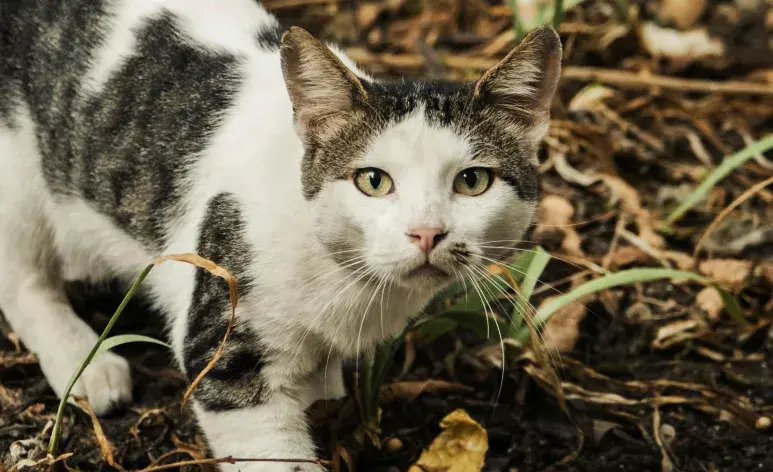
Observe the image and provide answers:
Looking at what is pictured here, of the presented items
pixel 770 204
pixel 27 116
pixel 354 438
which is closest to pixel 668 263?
pixel 770 204

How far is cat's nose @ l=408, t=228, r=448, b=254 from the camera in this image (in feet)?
5.78

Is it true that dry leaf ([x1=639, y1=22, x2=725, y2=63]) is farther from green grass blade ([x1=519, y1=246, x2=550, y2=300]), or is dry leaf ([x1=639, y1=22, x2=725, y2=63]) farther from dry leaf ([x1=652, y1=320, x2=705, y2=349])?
green grass blade ([x1=519, y1=246, x2=550, y2=300])

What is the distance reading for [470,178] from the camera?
6.32 ft

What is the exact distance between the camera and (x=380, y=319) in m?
2.14

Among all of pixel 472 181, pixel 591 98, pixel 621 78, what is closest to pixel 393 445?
pixel 472 181

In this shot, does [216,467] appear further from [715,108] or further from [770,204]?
[715,108]

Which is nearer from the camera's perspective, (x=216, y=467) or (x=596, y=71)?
(x=216, y=467)

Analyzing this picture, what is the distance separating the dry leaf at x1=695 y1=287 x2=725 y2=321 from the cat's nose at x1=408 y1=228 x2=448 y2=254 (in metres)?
1.47

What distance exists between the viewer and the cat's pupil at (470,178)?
1.92m

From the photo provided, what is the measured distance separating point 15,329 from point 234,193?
95 centimetres

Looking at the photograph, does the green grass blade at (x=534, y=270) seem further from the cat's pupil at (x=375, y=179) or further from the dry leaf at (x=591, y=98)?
the dry leaf at (x=591, y=98)

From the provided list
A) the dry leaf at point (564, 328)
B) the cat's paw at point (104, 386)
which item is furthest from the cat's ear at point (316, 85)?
the dry leaf at point (564, 328)

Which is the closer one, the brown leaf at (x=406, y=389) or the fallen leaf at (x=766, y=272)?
the brown leaf at (x=406, y=389)

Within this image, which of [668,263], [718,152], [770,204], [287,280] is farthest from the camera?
[718,152]
